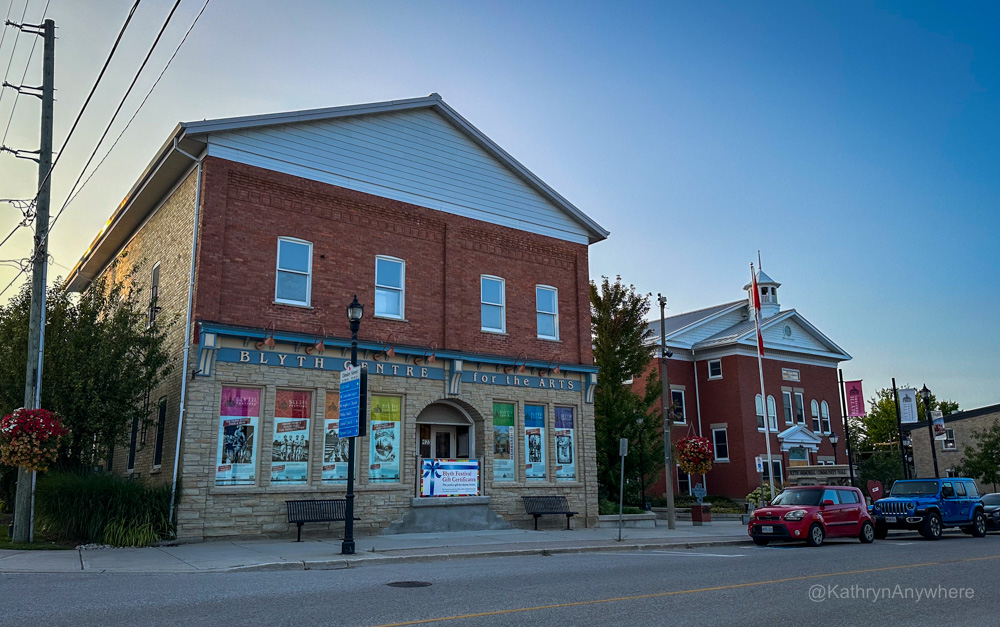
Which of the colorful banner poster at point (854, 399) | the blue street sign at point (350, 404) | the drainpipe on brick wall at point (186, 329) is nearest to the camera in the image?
the blue street sign at point (350, 404)

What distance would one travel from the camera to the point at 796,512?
1945cm

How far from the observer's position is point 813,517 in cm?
1950

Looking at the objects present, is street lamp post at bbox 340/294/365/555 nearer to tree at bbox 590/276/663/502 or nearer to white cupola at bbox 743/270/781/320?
tree at bbox 590/276/663/502

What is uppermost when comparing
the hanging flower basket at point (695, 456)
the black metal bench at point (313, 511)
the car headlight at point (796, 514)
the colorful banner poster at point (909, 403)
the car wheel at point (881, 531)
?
the colorful banner poster at point (909, 403)

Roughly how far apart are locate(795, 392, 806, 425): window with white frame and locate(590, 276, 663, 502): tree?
661 inches

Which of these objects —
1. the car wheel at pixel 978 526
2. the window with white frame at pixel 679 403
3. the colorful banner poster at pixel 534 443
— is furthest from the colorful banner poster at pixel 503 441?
the window with white frame at pixel 679 403

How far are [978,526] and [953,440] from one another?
39.7m

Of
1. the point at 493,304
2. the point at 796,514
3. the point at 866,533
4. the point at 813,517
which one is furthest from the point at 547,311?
the point at 866,533

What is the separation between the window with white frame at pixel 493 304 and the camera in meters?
23.9

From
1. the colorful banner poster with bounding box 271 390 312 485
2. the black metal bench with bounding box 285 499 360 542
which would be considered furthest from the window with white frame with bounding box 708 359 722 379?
the colorful banner poster with bounding box 271 390 312 485

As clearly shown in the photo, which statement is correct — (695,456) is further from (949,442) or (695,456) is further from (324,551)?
(949,442)

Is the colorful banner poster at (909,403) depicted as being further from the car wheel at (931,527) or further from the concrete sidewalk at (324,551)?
the concrete sidewalk at (324,551)

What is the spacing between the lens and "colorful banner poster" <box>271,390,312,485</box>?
19234 mm

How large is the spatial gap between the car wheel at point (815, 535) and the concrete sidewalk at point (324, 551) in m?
1.96
